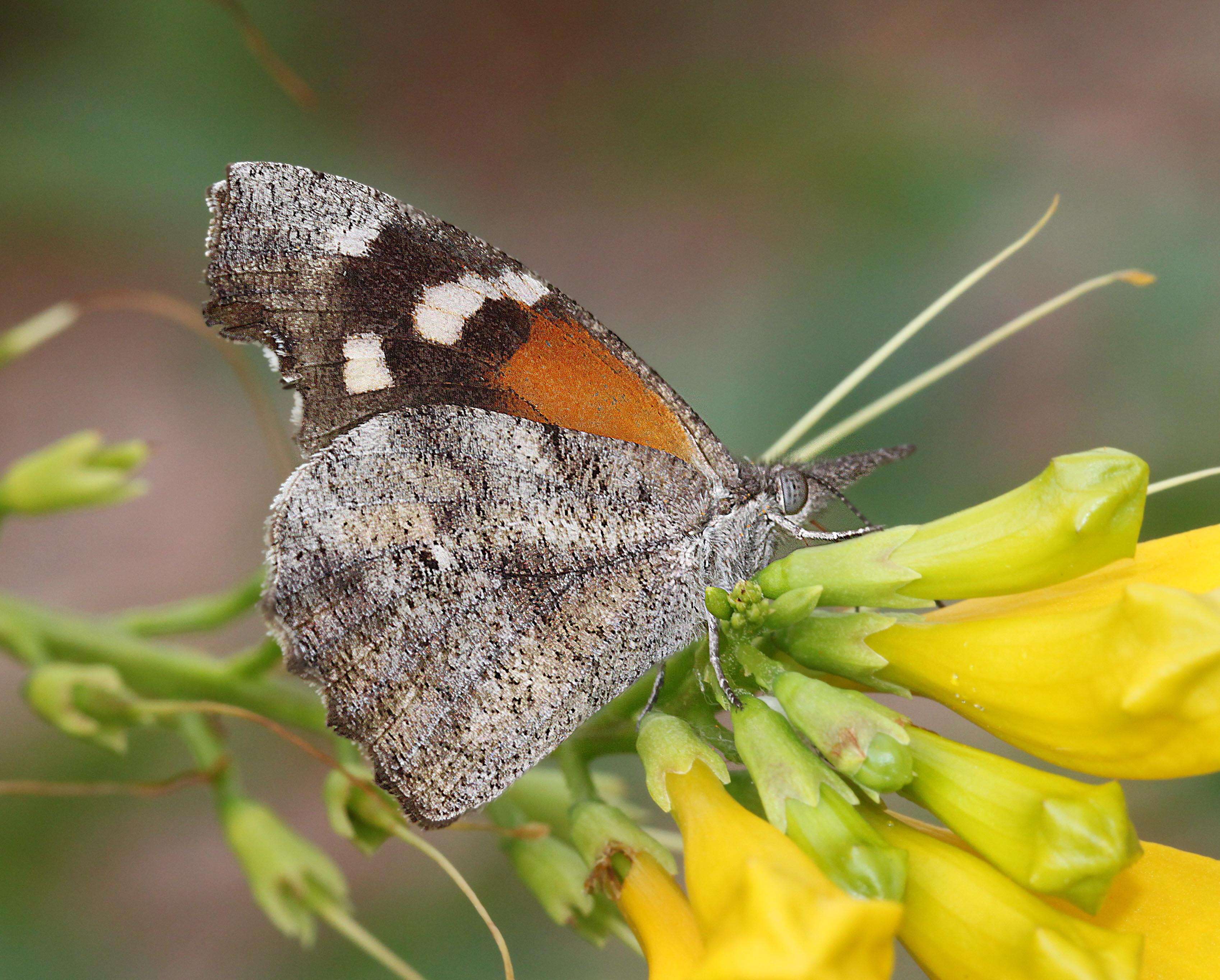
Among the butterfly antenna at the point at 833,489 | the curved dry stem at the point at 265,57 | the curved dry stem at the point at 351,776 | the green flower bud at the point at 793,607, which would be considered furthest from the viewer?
the curved dry stem at the point at 265,57

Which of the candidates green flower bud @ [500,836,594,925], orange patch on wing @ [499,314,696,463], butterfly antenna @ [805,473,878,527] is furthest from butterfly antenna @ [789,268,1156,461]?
green flower bud @ [500,836,594,925]

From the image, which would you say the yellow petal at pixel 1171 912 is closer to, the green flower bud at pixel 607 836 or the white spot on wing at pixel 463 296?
the green flower bud at pixel 607 836

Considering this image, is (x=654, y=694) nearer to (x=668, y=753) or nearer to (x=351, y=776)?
(x=668, y=753)

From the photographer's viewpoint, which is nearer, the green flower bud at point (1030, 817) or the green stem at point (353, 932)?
the green flower bud at point (1030, 817)

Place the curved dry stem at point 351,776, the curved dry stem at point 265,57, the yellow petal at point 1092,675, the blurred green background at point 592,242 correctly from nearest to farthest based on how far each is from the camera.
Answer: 1. the yellow petal at point 1092,675
2. the curved dry stem at point 351,776
3. the curved dry stem at point 265,57
4. the blurred green background at point 592,242

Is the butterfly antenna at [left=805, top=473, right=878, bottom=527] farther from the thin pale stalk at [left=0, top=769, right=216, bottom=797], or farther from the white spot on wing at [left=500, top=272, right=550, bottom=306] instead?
the thin pale stalk at [left=0, top=769, right=216, bottom=797]

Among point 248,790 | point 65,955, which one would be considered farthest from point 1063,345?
point 65,955

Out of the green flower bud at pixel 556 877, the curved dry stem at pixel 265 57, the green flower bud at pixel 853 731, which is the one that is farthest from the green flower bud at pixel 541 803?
the curved dry stem at pixel 265 57
